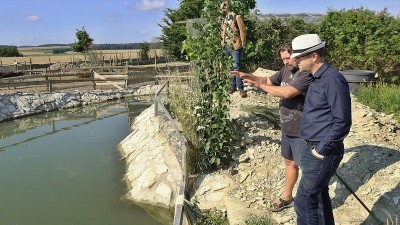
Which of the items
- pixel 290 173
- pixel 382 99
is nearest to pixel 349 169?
pixel 290 173

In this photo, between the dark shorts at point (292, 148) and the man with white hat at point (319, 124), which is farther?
the dark shorts at point (292, 148)

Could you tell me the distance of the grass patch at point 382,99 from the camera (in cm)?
568

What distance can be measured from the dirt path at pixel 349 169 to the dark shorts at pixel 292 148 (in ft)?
2.15

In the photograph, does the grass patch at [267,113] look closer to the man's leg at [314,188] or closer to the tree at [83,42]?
the man's leg at [314,188]

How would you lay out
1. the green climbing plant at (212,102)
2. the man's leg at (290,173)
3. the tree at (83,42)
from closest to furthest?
the man's leg at (290,173), the green climbing plant at (212,102), the tree at (83,42)

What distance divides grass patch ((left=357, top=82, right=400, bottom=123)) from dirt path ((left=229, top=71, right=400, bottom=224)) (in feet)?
0.92

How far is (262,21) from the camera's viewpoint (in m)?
10.7

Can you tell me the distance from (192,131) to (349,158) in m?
1.94

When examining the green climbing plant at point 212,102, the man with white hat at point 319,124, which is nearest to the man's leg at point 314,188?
the man with white hat at point 319,124

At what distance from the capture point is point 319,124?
249cm

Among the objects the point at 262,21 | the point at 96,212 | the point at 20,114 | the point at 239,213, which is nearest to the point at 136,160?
the point at 96,212

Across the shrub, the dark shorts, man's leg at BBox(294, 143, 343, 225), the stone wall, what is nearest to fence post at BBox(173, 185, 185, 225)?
the stone wall

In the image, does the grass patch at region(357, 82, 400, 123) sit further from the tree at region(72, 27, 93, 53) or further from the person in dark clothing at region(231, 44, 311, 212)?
the tree at region(72, 27, 93, 53)

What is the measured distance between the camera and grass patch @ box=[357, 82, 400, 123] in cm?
568
